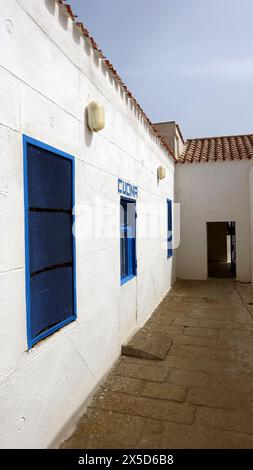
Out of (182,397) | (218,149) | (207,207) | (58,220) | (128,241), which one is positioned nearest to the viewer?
(58,220)

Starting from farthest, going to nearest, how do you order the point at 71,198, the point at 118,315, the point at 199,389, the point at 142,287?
the point at 142,287, the point at 118,315, the point at 199,389, the point at 71,198

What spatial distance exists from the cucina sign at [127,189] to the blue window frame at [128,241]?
134mm

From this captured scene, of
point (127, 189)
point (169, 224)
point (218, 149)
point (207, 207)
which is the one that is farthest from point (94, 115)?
point (218, 149)

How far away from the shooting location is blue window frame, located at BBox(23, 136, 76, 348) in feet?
8.72

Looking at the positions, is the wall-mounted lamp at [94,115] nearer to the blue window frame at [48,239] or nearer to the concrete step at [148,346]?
the blue window frame at [48,239]

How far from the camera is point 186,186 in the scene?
469 inches

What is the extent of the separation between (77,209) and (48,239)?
0.69 meters

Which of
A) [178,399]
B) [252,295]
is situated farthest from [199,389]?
[252,295]

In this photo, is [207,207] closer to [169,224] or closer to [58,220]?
[169,224]

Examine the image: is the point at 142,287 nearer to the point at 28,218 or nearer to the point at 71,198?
the point at 71,198

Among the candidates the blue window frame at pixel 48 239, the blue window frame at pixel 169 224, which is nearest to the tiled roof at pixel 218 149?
the blue window frame at pixel 169 224

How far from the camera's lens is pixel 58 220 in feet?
10.3

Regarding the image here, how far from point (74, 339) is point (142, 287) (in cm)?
322

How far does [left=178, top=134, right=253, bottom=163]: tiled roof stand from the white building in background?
6597 mm
